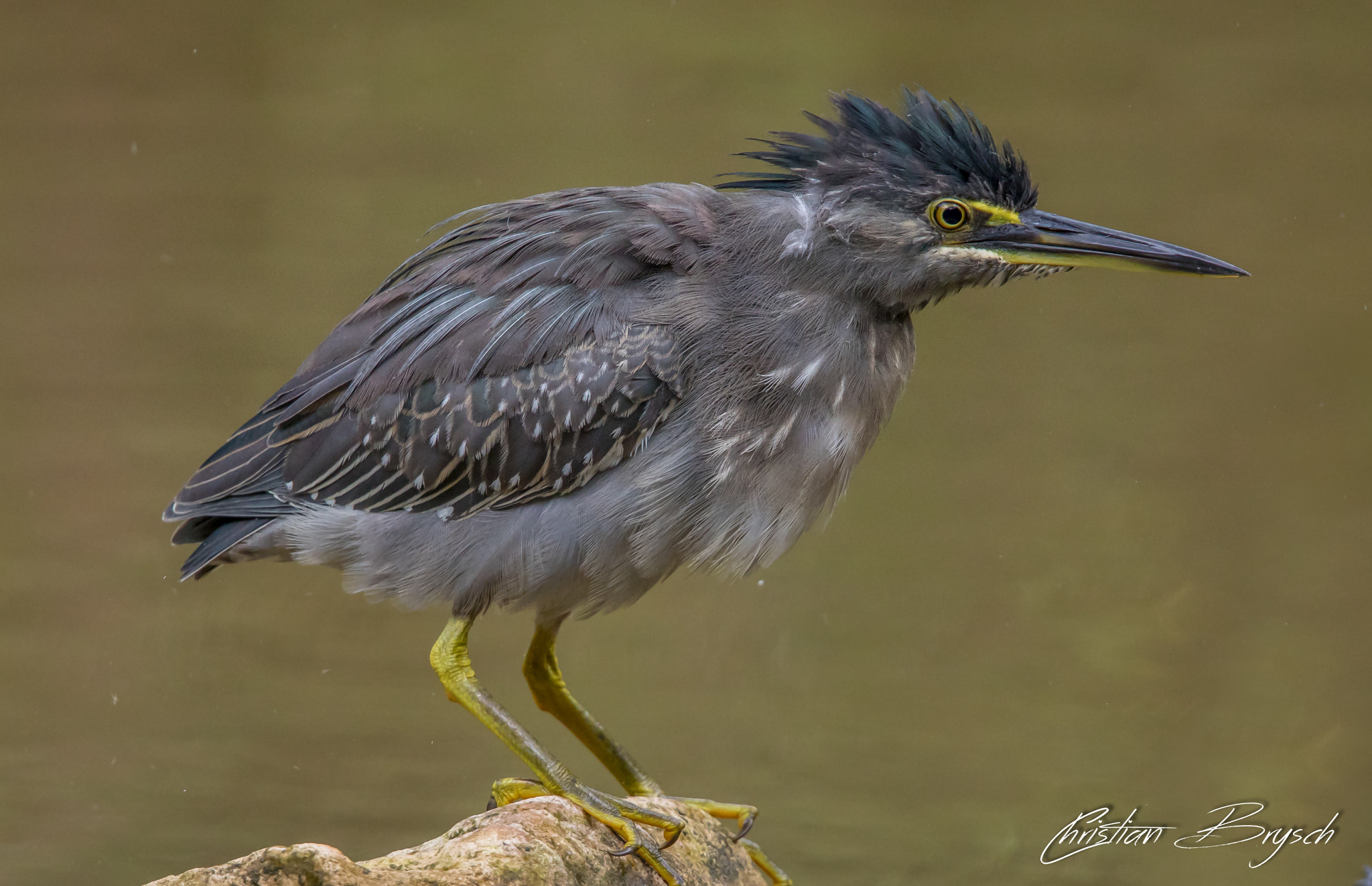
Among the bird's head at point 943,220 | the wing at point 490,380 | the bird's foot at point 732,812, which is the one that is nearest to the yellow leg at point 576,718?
the bird's foot at point 732,812

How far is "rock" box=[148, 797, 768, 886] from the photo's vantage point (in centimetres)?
246

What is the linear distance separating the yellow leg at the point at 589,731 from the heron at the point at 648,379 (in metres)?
0.42

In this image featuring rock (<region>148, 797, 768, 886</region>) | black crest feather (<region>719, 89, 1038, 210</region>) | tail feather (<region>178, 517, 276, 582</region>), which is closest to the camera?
rock (<region>148, 797, 768, 886</region>)

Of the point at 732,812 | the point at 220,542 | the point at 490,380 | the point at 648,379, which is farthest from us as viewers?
the point at 732,812

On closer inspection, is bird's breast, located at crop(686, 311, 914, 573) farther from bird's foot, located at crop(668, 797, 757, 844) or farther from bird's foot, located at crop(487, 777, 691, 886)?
bird's foot, located at crop(668, 797, 757, 844)

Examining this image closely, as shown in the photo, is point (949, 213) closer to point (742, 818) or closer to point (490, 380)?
point (490, 380)

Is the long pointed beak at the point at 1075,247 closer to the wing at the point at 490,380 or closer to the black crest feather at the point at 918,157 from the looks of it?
the black crest feather at the point at 918,157

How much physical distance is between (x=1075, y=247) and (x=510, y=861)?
1809 millimetres

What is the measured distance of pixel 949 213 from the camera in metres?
3.08

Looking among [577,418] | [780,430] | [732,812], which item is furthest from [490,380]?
[732,812]

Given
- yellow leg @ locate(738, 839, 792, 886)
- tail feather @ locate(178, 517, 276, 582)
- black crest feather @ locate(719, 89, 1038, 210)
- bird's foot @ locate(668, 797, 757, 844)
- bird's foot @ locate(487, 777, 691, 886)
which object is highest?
black crest feather @ locate(719, 89, 1038, 210)

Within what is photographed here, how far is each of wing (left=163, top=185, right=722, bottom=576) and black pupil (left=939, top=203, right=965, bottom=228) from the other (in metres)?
0.55

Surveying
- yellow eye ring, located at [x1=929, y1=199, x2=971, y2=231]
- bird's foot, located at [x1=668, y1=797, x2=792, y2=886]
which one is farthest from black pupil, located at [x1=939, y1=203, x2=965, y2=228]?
bird's foot, located at [x1=668, y1=797, x2=792, y2=886]

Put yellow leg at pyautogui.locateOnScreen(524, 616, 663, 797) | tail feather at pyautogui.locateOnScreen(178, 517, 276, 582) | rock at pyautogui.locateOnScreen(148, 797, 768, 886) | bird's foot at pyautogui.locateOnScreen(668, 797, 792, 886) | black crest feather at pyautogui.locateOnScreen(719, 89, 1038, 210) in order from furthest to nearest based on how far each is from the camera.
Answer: yellow leg at pyautogui.locateOnScreen(524, 616, 663, 797), bird's foot at pyautogui.locateOnScreen(668, 797, 792, 886), tail feather at pyautogui.locateOnScreen(178, 517, 276, 582), black crest feather at pyautogui.locateOnScreen(719, 89, 1038, 210), rock at pyautogui.locateOnScreen(148, 797, 768, 886)
